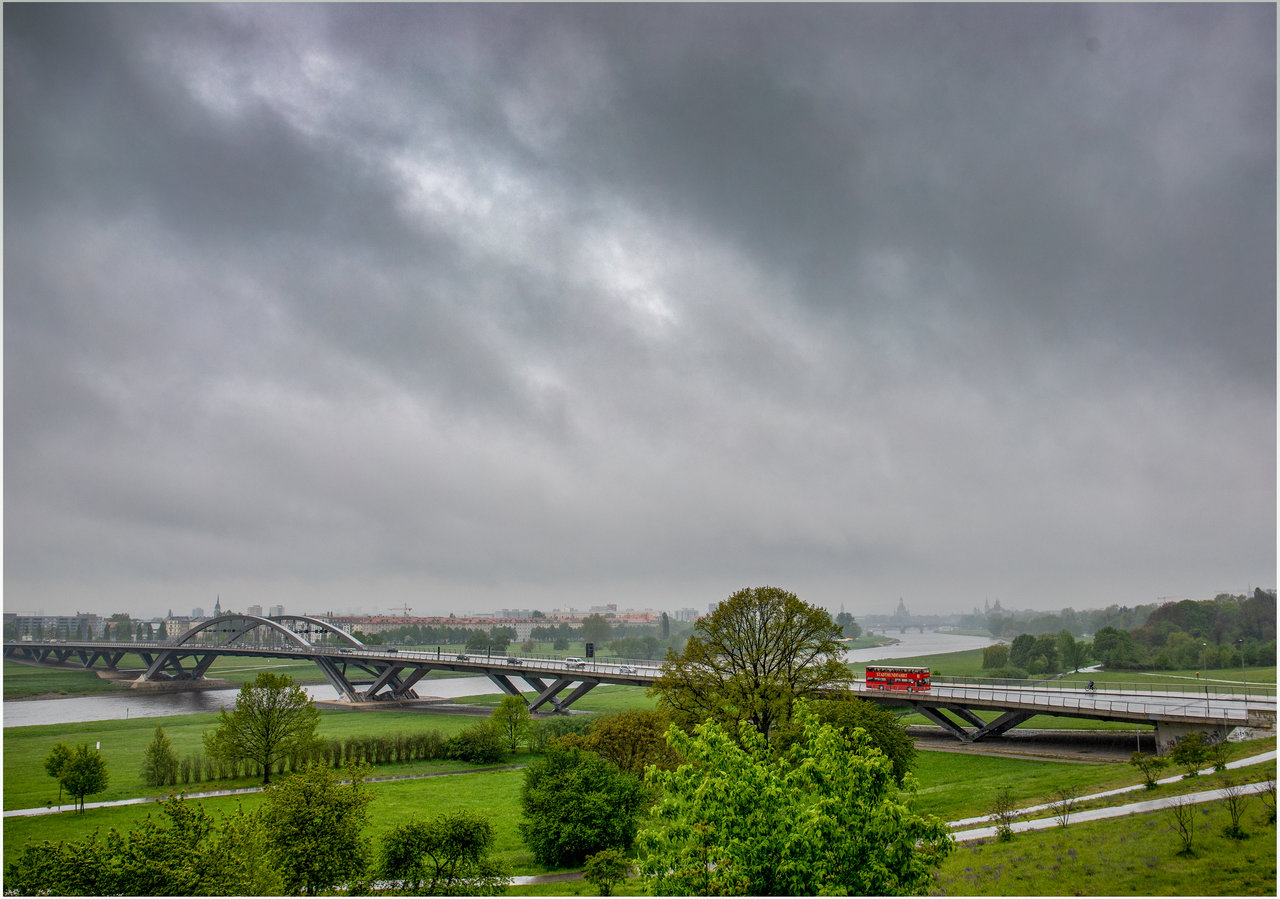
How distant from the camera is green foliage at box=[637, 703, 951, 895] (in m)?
13.2

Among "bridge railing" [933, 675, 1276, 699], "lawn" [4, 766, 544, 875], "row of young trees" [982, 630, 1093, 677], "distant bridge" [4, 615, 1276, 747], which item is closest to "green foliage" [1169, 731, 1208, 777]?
"distant bridge" [4, 615, 1276, 747]

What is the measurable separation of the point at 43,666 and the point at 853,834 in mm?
199838

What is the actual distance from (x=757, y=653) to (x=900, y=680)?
68.7 feet

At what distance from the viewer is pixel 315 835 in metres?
20.4

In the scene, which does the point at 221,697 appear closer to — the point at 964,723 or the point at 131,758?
the point at 131,758

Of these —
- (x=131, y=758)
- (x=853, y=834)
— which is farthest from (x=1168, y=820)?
(x=131, y=758)

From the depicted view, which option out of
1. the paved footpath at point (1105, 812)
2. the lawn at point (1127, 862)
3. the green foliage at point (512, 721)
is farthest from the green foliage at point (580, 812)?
the green foliage at point (512, 721)

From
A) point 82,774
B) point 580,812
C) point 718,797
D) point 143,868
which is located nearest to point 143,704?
point 82,774

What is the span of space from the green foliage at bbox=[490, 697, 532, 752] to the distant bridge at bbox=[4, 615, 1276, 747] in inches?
517

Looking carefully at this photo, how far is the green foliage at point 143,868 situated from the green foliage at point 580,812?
11968mm

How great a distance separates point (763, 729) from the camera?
35.6 meters

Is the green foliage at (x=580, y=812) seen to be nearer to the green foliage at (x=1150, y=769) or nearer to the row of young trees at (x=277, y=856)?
the row of young trees at (x=277, y=856)

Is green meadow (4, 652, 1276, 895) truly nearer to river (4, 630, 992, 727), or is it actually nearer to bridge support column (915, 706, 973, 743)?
bridge support column (915, 706, 973, 743)

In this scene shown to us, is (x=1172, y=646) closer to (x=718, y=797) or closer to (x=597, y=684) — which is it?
(x=597, y=684)
